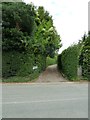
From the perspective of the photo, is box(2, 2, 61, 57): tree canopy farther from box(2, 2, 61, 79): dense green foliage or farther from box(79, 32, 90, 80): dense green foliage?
box(79, 32, 90, 80): dense green foliage

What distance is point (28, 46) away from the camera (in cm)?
2494

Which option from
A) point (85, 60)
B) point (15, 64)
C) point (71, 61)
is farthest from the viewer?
point (85, 60)

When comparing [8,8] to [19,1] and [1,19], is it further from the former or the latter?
[19,1]

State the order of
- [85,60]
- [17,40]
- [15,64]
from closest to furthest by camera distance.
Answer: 1. [17,40]
2. [15,64]
3. [85,60]

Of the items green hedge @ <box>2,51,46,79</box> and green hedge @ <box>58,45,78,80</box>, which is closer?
green hedge @ <box>2,51,46,79</box>

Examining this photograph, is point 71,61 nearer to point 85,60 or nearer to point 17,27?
point 85,60

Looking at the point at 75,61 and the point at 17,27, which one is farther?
the point at 75,61

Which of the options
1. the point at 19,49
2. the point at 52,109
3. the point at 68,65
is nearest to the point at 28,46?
the point at 19,49

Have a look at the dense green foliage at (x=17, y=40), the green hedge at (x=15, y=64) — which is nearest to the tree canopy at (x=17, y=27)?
the dense green foliage at (x=17, y=40)

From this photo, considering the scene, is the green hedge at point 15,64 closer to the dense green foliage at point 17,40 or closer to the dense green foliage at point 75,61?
the dense green foliage at point 17,40

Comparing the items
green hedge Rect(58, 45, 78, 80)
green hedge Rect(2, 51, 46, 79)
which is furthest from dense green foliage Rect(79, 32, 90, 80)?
green hedge Rect(2, 51, 46, 79)

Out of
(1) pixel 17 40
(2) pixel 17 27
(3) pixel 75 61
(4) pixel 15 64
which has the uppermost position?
(2) pixel 17 27

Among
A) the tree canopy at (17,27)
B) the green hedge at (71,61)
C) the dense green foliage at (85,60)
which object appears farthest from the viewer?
the dense green foliage at (85,60)

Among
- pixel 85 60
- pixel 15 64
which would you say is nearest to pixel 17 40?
pixel 15 64
